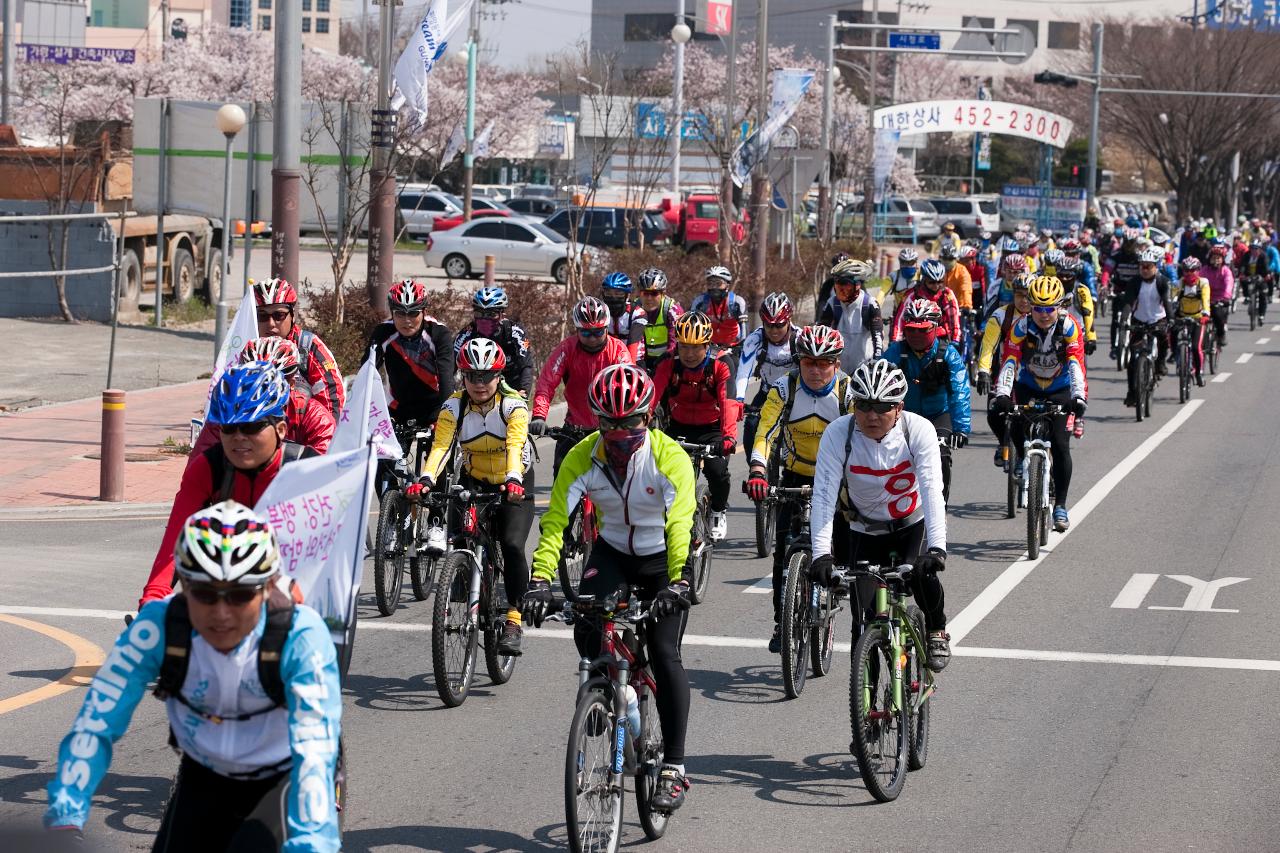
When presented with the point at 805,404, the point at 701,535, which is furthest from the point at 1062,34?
the point at 805,404

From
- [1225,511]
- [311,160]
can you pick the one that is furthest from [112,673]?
[311,160]

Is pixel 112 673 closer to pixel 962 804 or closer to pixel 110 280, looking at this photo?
pixel 962 804

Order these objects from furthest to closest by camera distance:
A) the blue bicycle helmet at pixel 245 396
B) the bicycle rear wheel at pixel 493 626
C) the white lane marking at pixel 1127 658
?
the white lane marking at pixel 1127 658, the bicycle rear wheel at pixel 493 626, the blue bicycle helmet at pixel 245 396

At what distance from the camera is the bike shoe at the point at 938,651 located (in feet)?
25.7

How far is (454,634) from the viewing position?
889 cm

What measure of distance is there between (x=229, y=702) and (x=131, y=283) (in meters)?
24.0

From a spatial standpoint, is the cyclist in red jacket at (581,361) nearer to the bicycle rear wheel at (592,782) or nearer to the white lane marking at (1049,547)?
the white lane marking at (1049,547)

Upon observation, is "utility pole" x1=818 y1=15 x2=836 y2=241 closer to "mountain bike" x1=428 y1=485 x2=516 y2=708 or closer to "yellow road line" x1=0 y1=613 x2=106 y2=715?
"yellow road line" x1=0 y1=613 x2=106 y2=715

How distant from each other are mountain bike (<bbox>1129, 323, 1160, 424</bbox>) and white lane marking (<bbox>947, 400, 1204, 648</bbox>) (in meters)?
0.40

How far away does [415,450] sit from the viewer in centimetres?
1195

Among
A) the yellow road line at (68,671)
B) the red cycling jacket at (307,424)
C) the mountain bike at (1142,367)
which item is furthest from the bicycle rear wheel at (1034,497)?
the mountain bike at (1142,367)

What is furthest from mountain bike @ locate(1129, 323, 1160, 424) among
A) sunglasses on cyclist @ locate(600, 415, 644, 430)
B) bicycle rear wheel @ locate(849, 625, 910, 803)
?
sunglasses on cyclist @ locate(600, 415, 644, 430)

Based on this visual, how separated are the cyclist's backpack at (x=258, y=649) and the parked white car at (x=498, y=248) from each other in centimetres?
3739

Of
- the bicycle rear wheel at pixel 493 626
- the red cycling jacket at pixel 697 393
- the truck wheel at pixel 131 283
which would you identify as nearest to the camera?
the bicycle rear wheel at pixel 493 626
